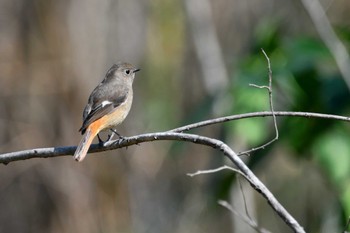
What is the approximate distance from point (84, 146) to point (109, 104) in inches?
36.6

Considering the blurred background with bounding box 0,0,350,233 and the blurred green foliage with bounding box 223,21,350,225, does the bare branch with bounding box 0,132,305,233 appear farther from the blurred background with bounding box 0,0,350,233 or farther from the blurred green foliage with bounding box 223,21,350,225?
the blurred background with bounding box 0,0,350,233

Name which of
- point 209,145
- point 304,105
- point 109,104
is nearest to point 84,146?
point 109,104

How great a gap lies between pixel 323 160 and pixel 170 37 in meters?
5.67

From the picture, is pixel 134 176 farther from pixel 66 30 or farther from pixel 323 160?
pixel 323 160

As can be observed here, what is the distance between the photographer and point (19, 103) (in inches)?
332

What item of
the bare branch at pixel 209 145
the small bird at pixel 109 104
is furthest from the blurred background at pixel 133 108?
the bare branch at pixel 209 145

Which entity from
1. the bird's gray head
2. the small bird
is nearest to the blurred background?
the bird's gray head

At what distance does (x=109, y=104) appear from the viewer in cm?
480

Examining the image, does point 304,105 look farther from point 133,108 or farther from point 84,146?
point 133,108

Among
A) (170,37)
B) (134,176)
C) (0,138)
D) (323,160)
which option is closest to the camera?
(323,160)

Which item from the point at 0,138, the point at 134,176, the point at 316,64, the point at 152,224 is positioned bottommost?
the point at 152,224

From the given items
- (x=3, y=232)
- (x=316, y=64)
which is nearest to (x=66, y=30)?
(x=3, y=232)

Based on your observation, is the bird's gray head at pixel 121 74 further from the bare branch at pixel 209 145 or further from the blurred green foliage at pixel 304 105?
the bare branch at pixel 209 145

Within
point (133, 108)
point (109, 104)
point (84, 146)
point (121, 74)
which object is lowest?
point (133, 108)
